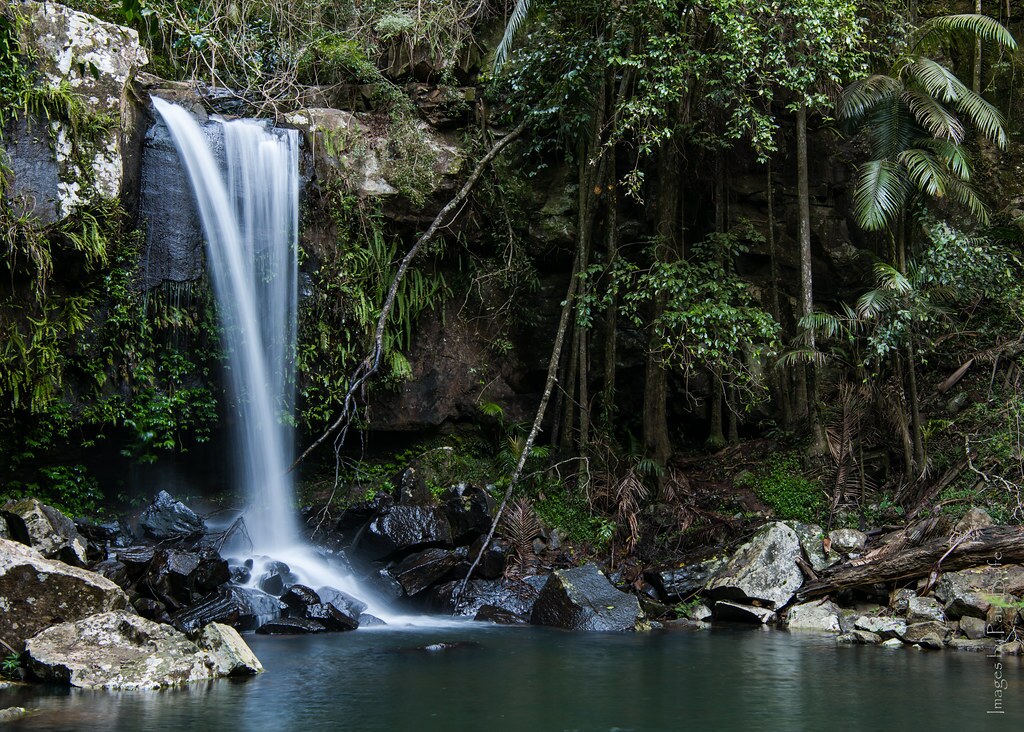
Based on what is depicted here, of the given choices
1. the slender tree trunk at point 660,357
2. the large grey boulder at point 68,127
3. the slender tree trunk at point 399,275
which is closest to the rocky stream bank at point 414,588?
the slender tree trunk at point 399,275

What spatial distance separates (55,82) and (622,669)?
9529 millimetres

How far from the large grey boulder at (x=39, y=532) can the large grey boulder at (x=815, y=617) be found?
7533 millimetres

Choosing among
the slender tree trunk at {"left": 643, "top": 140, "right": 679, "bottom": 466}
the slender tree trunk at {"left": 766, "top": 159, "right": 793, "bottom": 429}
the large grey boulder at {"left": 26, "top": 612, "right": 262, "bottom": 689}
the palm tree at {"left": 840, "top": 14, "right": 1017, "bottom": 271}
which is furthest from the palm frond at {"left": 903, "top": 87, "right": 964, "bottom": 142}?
the large grey boulder at {"left": 26, "top": 612, "right": 262, "bottom": 689}

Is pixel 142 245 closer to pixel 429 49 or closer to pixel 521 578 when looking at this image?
pixel 429 49

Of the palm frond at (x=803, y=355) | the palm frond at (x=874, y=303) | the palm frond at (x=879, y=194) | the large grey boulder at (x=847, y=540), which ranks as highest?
the palm frond at (x=879, y=194)

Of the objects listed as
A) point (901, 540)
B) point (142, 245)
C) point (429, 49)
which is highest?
point (429, 49)

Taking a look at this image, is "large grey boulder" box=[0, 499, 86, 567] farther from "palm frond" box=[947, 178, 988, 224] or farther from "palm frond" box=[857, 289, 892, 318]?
"palm frond" box=[947, 178, 988, 224]

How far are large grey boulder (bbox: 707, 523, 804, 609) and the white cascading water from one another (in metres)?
5.34

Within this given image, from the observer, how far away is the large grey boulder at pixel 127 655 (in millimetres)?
6113

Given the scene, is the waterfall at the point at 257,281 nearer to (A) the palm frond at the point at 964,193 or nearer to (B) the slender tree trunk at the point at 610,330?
(B) the slender tree trunk at the point at 610,330

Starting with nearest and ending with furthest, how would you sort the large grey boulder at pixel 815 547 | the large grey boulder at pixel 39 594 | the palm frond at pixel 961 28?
the large grey boulder at pixel 39 594
the large grey boulder at pixel 815 547
the palm frond at pixel 961 28

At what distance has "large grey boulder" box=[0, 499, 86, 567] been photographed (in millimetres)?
8195

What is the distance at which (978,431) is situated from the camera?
36.9 ft

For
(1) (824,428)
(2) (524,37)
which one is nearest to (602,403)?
(1) (824,428)
